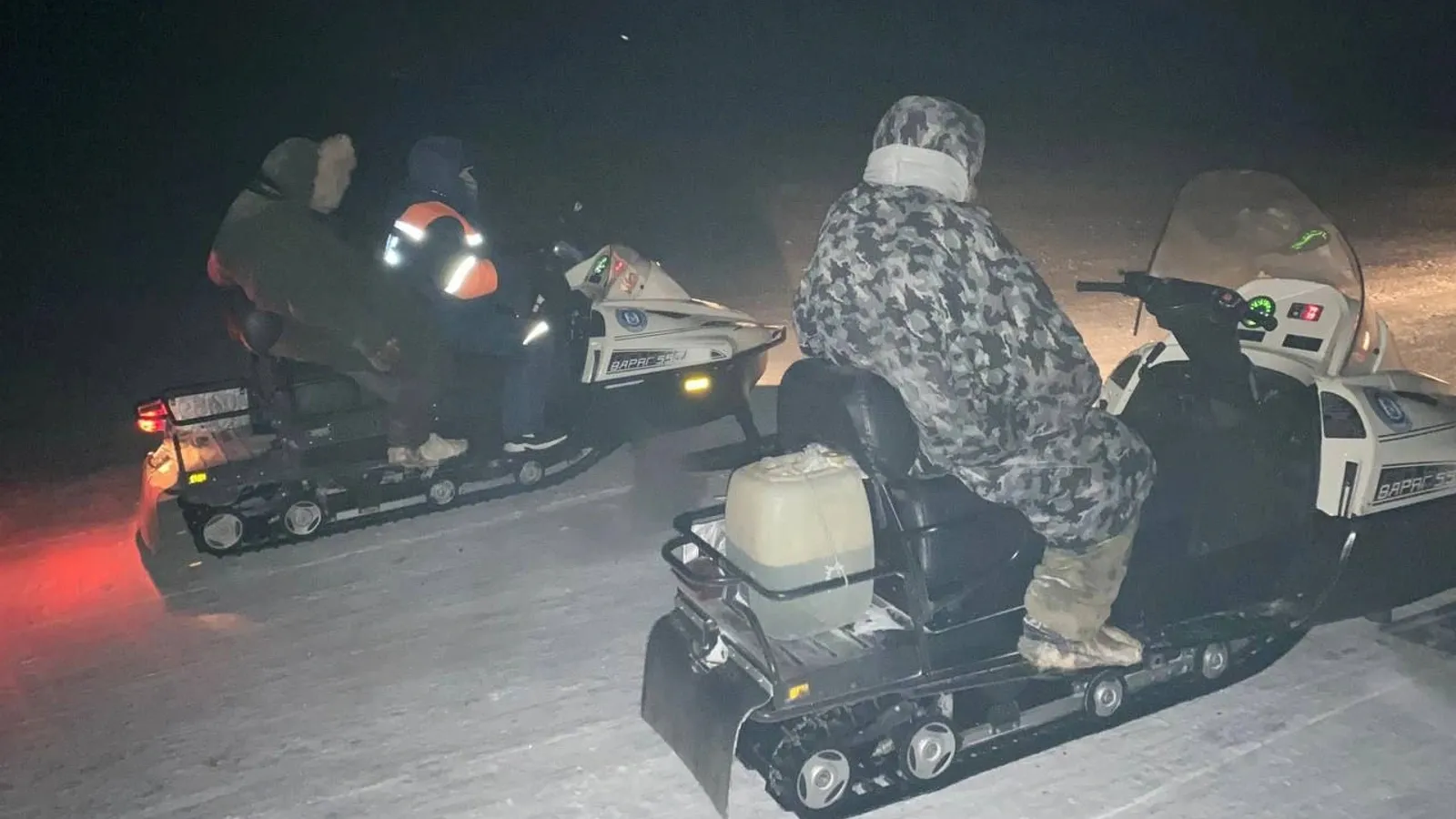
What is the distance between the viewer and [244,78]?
19.1 metres

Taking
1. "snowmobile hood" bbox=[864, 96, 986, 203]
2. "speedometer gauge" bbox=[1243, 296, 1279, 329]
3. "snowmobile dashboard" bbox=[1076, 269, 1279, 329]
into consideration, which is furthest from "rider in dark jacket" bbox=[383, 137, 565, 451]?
"speedometer gauge" bbox=[1243, 296, 1279, 329]

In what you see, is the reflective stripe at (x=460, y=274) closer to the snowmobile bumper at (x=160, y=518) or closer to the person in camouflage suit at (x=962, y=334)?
the snowmobile bumper at (x=160, y=518)

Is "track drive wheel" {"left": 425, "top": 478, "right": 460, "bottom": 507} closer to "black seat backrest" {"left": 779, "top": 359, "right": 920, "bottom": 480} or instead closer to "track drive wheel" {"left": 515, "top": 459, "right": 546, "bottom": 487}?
"track drive wheel" {"left": 515, "top": 459, "right": 546, "bottom": 487}

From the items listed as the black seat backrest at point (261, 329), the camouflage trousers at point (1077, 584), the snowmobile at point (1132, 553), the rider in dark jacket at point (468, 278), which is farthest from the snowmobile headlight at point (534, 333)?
the camouflage trousers at point (1077, 584)

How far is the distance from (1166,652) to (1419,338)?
4720mm

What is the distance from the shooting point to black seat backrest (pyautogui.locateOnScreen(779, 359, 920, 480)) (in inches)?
127

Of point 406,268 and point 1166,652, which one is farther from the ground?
point 406,268

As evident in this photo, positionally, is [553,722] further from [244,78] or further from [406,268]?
[244,78]

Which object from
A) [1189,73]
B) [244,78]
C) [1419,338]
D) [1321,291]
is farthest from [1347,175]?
[244,78]

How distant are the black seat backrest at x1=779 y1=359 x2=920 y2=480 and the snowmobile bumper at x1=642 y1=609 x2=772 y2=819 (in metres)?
0.68

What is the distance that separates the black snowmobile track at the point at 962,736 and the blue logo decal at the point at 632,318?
2.66 m

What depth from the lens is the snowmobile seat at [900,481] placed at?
3.25 m

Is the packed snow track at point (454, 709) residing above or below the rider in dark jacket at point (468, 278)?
below

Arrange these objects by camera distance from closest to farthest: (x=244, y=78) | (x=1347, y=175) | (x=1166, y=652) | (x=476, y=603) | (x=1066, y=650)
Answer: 1. (x=1066, y=650)
2. (x=1166, y=652)
3. (x=476, y=603)
4. (x=1347, y=175)
5. (x=244, y=78)
